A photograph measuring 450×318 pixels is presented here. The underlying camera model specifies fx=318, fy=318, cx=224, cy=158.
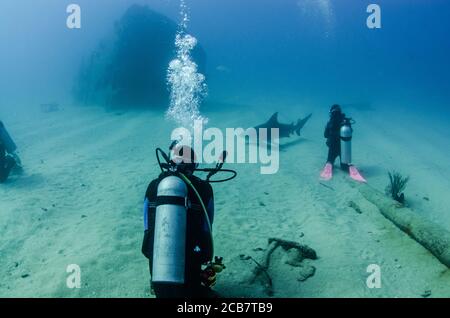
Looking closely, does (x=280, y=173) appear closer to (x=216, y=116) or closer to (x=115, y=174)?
(x=115, y=174)

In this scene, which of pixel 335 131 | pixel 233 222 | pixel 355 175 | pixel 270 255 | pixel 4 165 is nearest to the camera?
pixel 270 255

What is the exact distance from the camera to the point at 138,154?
38.6 ft

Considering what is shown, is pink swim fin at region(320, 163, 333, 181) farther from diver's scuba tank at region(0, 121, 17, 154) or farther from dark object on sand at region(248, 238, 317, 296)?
diver's scuba tank at region(0, 121, 17, 154)

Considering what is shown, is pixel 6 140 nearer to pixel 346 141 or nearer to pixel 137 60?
pixel 346 141

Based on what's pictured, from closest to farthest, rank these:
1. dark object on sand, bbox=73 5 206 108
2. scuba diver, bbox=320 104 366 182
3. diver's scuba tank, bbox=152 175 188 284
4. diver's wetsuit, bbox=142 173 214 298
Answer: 1. diver's scuba tank, bbox=152 175 188 284
2. diver's wetsuit, bbox=142 173 214 298
3. scuba diver, bbox=320 104 366 182
4. dark object on sand, bbox=73 5 206 108

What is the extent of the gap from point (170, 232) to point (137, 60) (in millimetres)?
21596

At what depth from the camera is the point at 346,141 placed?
9.57 m

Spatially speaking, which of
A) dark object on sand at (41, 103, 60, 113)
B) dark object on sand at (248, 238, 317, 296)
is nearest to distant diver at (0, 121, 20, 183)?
dark object on sand at (248, 238, 317, 296)

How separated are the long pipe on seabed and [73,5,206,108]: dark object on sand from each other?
1914 cm

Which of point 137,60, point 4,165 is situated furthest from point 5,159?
point 137,60

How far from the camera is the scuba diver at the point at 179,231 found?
308cm

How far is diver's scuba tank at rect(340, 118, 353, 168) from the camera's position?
9.48m

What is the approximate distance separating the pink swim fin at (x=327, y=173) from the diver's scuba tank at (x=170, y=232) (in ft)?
23.4

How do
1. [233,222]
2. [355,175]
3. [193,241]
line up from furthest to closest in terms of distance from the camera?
[355,175]
[233,222]
[193,241]
